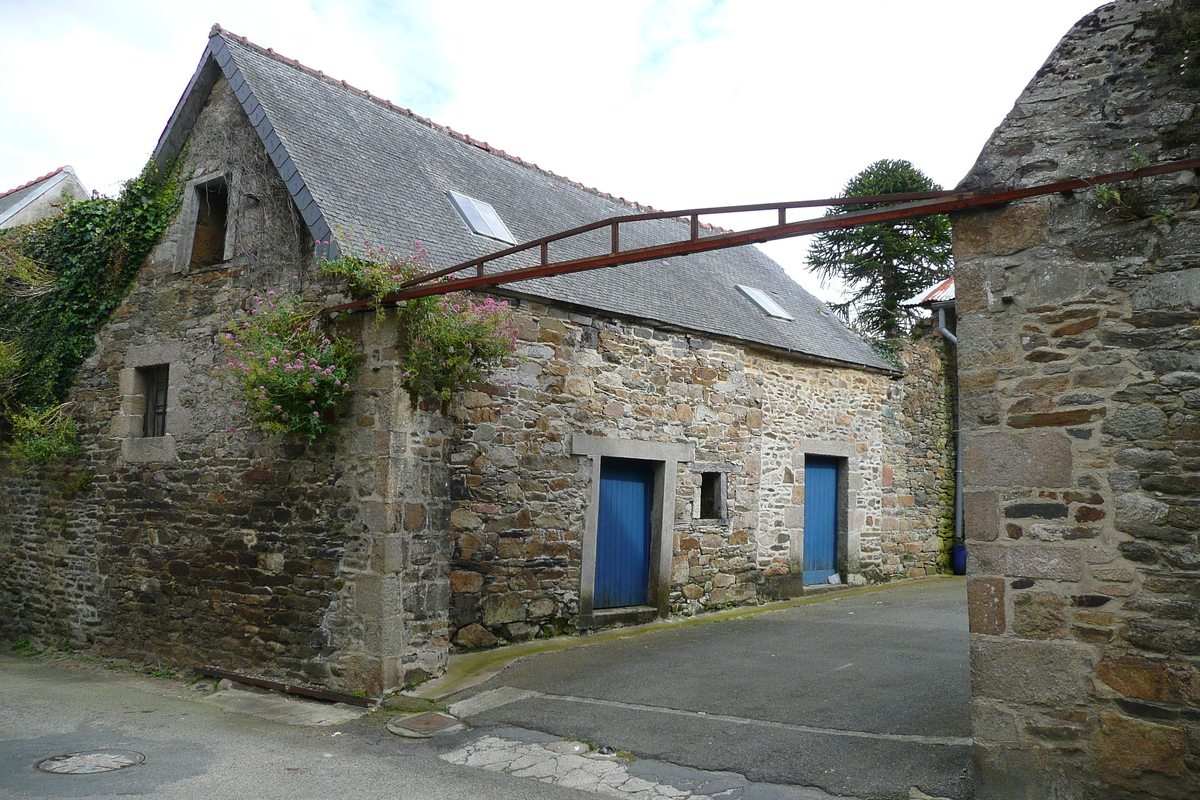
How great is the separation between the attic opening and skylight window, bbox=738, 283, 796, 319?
7.19m

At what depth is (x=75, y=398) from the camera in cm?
912

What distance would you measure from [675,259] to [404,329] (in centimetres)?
647

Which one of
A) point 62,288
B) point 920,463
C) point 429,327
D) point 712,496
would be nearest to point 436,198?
point 429,327

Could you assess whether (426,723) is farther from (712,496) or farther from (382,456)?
(712,496)

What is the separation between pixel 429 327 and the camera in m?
6.62

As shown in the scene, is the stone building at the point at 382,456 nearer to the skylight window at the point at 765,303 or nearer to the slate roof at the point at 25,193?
the skylight window at the point at 765,303

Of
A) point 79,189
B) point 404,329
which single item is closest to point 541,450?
point 404,329

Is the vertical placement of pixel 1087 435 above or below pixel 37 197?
below

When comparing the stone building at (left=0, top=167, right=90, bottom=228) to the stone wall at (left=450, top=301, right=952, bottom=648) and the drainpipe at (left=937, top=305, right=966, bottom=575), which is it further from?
the drainpipe at (left=937, top=305, right=966, bottom=575)

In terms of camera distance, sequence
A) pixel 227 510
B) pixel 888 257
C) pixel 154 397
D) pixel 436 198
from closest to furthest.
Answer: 1. pixel 227 510
2. pixel 154 397
3. pixel 436 198
4. pixel 888 257

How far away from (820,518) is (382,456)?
288 inches

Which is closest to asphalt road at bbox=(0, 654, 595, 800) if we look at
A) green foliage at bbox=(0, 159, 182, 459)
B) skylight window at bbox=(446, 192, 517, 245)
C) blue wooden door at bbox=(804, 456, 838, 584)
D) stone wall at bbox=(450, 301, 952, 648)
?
stone wall at bbox=(450, 301, 952, 648)

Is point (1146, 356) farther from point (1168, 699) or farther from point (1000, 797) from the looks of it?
point (1000, 797)

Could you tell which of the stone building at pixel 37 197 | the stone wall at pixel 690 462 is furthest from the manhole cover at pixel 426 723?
the stone building at pixel 37 197
